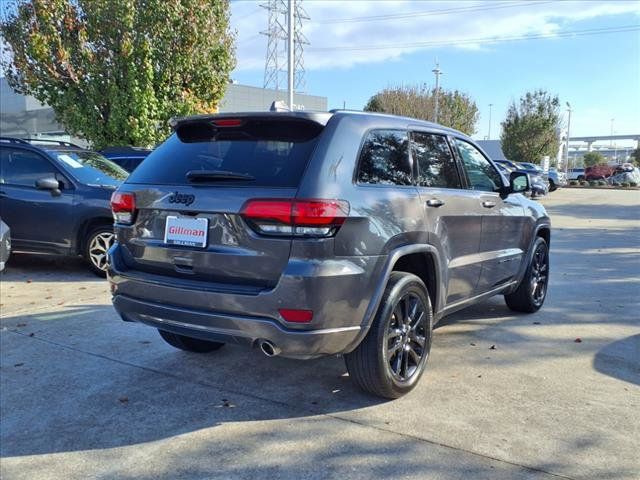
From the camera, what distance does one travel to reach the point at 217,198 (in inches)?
130

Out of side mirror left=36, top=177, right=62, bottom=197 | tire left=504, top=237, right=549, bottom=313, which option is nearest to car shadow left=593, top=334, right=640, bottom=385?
tire left=504, top=237, right=549, bottom=313

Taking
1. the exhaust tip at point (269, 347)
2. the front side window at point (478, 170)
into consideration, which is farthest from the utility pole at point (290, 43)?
the exhaust tip at point (269, 347)

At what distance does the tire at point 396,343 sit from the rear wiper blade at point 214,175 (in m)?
1.11

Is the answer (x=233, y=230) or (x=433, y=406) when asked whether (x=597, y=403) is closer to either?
(x=433, y=406)

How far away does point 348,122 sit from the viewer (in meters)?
3.49

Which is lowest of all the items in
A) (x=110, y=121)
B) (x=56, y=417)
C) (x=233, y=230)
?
(x=56, y=417)

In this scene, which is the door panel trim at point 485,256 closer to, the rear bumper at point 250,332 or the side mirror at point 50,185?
the rear bumper at point 250,332

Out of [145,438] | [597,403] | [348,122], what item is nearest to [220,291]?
[145,438]

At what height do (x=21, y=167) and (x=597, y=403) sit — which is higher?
(x=21, y=167)

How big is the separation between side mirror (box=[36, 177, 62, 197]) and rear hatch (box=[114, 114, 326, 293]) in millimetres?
4134

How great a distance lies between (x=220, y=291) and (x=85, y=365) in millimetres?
1874

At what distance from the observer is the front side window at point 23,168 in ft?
25.3

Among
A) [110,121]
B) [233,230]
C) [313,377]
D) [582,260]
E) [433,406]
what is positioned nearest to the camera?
[233,230]

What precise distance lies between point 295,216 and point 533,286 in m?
3.72
